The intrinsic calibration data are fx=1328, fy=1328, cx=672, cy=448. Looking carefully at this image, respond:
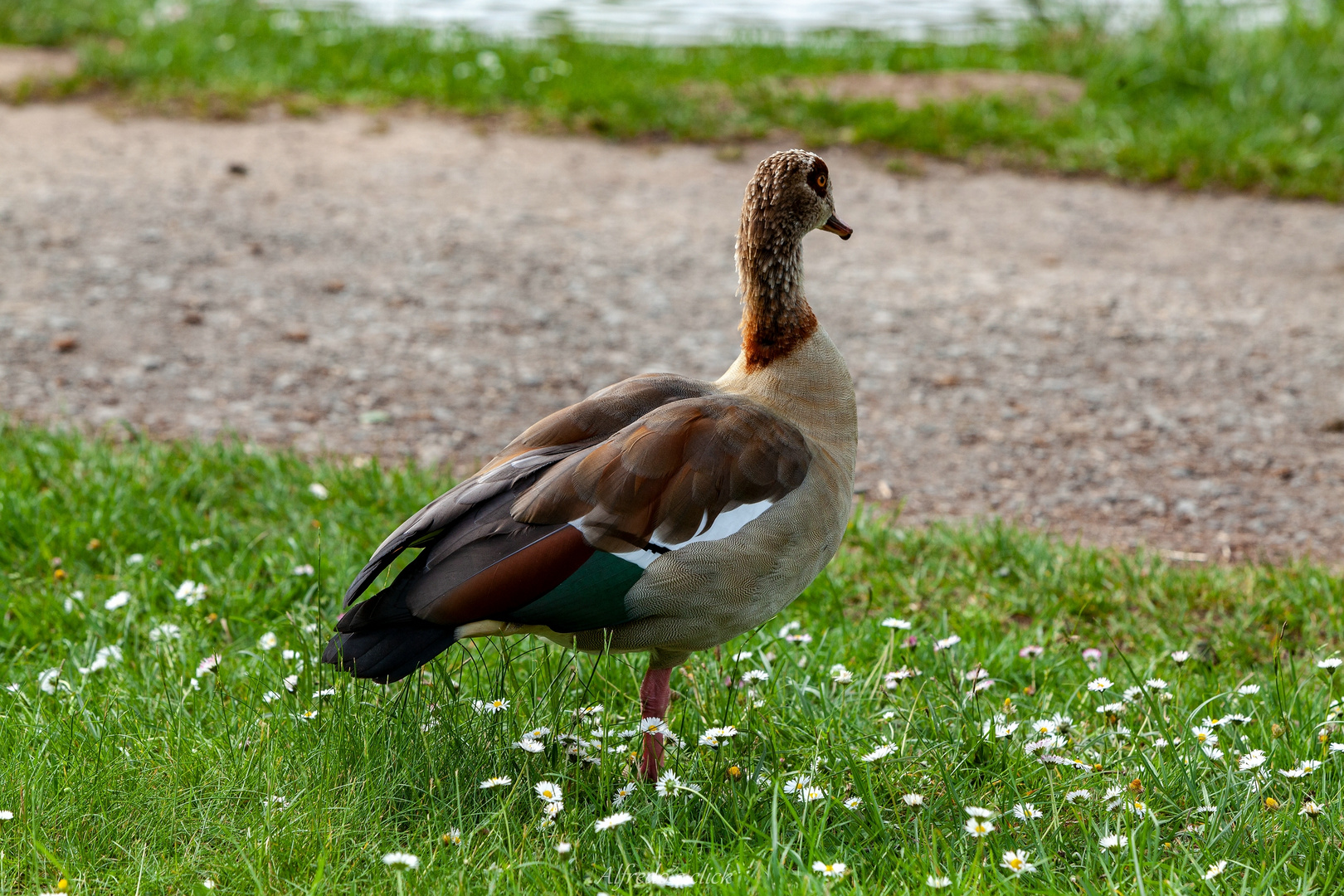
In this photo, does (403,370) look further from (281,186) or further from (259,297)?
(281,186)

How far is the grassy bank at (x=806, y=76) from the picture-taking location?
28.0 ft

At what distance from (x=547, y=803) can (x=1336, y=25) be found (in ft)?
30.5

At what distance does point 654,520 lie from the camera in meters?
3.03

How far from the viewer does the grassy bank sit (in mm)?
8539

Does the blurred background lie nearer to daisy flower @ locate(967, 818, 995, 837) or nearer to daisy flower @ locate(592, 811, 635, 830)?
daisy flower @ locate(967, 818, 995, 837)

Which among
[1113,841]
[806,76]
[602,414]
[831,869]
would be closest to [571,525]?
[602,414]

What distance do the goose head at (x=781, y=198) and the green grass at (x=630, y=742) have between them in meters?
1.19

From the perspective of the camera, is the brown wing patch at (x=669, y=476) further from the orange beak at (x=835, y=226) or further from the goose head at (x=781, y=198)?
the orange beak at (x=835, y=226)

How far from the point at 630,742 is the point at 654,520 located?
0.67 meters

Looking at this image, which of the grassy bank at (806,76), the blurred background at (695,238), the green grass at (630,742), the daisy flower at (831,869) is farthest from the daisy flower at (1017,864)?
the grassy bank at (806,76)

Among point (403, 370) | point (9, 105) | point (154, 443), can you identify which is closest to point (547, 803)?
point (154, 443)

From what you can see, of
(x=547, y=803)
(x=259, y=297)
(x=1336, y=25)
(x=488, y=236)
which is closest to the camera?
(x=547, y=803)

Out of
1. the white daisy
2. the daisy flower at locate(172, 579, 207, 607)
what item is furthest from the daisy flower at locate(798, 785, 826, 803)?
the daisy flower at locate(172, 579, 207, 607)

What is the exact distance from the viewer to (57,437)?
5.18 metres
